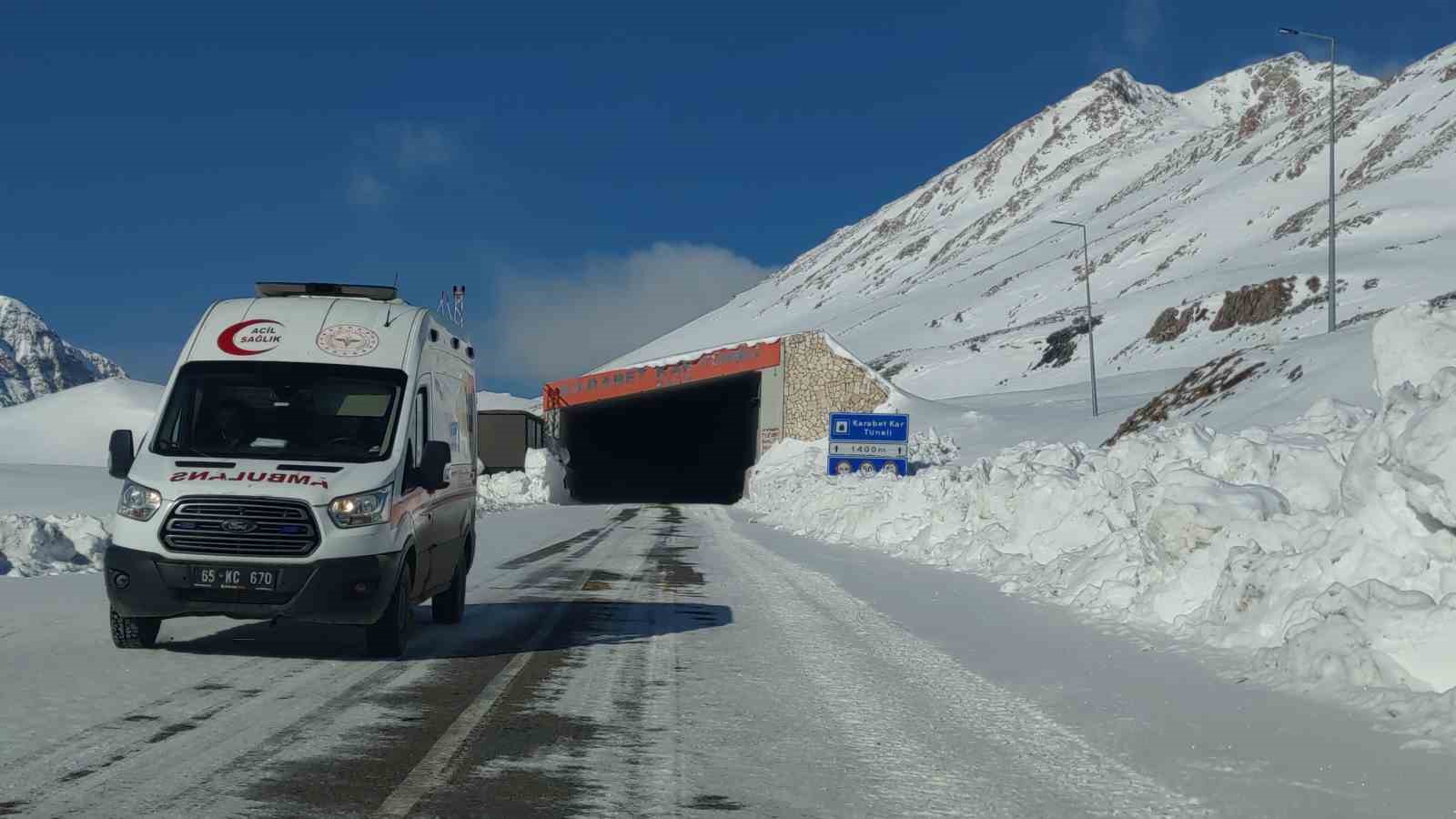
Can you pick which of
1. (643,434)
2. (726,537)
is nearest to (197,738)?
(726,537)

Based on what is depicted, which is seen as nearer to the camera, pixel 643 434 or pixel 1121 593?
pixel 1121 593

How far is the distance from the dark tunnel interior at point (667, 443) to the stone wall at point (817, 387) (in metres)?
3.53

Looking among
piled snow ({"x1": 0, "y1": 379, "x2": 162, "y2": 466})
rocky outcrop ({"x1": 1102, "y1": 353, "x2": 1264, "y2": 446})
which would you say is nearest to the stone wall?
rocky outcrop ({"x1": 1102, "y1": 353, "x2": 1264, "y2": 446})

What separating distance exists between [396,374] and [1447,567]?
25.0 feet

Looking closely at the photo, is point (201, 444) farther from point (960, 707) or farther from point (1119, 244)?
point (1119, 244)

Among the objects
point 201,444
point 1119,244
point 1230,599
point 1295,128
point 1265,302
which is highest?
point 1295,128

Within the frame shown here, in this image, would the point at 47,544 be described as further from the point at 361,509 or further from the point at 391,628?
the point at 361,509

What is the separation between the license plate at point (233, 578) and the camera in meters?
8.80

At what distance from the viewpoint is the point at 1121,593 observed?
12.3m

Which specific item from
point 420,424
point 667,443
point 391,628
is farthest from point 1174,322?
point 391,628

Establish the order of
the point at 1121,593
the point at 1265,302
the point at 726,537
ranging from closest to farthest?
the point at 1121,593 → the point at 726,537 → the point at 1265,302

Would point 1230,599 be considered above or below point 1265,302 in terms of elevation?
below

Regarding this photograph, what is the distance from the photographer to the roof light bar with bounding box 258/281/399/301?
1098 centimetres

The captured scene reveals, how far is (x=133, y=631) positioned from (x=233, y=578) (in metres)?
1.27
